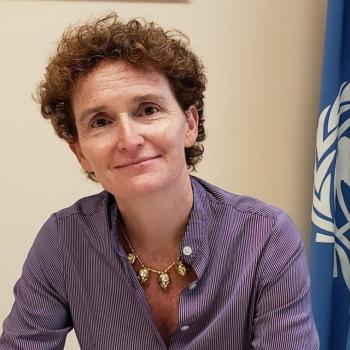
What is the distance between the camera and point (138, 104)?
1018 millimetres

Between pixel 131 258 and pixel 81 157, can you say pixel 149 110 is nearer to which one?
pixel 81 157

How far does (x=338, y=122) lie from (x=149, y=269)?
815 mm

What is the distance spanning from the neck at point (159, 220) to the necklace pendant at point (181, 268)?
3 cm

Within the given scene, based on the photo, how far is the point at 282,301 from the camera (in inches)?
42.4

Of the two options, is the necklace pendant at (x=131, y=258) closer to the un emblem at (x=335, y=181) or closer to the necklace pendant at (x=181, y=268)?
the necklace pendant at (x=181, y=268)

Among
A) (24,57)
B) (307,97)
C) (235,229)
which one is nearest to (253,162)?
(307,97)

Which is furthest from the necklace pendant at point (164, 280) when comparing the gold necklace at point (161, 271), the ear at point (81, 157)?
the ear at point (81, 157)

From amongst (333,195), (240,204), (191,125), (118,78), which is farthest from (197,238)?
(333,195)

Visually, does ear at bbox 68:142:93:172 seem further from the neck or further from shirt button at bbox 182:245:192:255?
shirt button at bbox 182:245:192:255

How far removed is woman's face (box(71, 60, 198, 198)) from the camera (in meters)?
1.00

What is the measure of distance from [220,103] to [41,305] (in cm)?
95

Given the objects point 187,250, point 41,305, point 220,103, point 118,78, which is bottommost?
point 41,305

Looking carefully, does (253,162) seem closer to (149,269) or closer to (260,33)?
(260,33)

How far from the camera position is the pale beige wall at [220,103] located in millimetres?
1679
